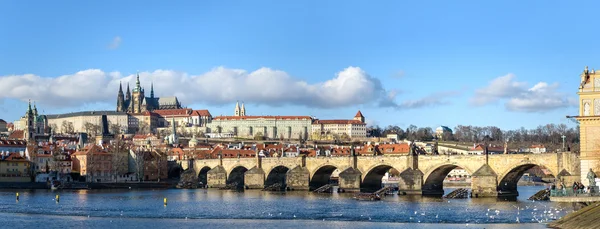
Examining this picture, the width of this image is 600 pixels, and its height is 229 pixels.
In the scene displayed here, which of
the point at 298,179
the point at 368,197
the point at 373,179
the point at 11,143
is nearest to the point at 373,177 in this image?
the point at 373,179

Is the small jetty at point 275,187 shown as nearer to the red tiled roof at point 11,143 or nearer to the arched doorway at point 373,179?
the arched doorway at point 373,179

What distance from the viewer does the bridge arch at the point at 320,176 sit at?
92.2 meters

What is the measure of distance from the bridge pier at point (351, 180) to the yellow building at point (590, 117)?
1264 inches

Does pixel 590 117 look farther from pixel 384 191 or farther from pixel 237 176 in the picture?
pixel 237 176

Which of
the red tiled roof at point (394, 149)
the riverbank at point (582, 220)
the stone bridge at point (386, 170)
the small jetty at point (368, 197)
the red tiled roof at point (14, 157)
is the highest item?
the red tiled roof at point (394, 149)

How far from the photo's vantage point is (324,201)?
69750 millimetres

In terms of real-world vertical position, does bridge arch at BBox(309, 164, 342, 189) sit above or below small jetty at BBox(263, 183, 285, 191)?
above

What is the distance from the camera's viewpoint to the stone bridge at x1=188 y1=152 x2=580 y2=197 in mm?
68688

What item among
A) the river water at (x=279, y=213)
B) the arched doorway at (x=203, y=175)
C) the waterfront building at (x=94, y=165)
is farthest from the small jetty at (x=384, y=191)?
the waterfront building at (x=94, y=165)

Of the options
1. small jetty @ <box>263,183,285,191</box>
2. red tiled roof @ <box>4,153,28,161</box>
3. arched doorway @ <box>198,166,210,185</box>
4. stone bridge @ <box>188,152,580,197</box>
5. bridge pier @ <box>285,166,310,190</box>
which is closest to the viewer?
stone bridge @ <box>188,152,580,197</box>

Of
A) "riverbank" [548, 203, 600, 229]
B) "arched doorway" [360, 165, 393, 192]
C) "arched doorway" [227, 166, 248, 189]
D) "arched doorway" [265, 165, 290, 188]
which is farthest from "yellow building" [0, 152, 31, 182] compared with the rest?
"riverbank" [548, 203, 600, 229]

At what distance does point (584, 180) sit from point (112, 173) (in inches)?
2844

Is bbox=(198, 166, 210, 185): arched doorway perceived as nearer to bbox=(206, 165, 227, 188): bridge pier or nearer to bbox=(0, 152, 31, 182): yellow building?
bbox=(206, 165, 227, 188): bridge pier

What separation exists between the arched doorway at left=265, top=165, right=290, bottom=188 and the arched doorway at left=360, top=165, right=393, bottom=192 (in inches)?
558
